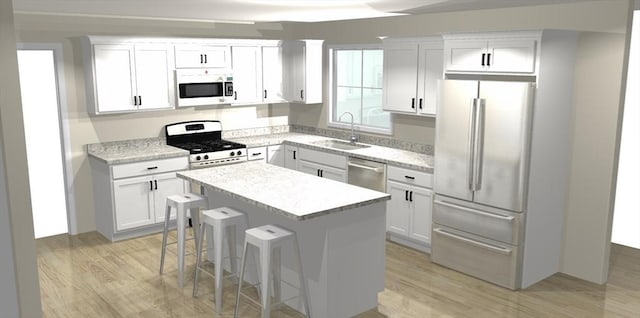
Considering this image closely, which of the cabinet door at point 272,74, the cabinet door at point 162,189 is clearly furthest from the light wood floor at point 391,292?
the cabinet door at point 272,74

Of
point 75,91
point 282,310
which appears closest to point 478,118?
point 282,310

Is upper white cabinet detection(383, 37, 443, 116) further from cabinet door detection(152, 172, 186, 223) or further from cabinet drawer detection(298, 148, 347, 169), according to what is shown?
cabinet door detection(152, 172, 186, 223)

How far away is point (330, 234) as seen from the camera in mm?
4125

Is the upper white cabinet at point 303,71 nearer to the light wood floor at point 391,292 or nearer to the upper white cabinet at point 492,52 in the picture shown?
the upper white cabinet at point 492,52

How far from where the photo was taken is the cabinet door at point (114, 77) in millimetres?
6066

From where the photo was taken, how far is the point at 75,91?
20.5ft

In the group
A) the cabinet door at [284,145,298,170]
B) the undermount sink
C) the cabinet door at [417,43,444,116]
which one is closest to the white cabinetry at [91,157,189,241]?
the cabinet door at [284,145,298,170]

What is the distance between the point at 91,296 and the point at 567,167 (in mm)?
4459

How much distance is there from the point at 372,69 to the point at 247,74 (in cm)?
164

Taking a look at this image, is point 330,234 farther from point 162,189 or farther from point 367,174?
point 162,189

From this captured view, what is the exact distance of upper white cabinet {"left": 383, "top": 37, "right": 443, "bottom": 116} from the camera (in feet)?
19.5

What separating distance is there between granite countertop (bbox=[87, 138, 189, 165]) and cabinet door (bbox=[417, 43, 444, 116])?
2.77m

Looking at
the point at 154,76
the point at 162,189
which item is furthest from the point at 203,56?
the point at 162,189

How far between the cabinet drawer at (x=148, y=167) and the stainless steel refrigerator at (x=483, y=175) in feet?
9.65
